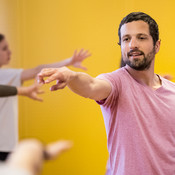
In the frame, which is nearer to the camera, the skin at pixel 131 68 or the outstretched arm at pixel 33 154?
the outstretched arm at pixel 33 154

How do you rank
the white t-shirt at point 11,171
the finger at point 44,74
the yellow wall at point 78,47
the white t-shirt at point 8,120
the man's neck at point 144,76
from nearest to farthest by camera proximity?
the white t-shirt at point 11,171, the finger at point 44,74, the white t-shirt at point 8,120, the man's neck at point 144,76, the yellow wall at point 78,47

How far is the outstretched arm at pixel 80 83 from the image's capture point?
0.38 metres

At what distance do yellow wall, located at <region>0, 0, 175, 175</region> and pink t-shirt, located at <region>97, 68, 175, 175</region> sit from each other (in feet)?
0.76

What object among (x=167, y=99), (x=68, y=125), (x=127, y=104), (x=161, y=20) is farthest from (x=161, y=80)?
(x=161, y=20)

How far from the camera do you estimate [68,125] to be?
92 cm

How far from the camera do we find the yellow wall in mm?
909

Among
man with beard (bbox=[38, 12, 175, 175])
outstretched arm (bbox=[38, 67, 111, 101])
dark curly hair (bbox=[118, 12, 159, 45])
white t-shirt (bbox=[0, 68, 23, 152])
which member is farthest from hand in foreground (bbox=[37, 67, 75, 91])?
dark curly hair (bbox=[118, 12, 159, 45])

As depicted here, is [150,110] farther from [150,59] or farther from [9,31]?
[9,31]

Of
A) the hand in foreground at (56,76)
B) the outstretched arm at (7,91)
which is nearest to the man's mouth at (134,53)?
the hand in foreground at (56,76)

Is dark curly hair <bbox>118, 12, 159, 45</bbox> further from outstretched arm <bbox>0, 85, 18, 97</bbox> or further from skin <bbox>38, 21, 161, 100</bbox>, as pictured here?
outstretched arm <bbox>0, 85, 18, 97</bbox>

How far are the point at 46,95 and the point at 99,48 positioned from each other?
0.42 m

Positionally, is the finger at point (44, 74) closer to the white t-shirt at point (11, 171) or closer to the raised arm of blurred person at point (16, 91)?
the raised arm of blurred person at point (16, 91)

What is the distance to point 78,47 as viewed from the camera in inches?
47.8

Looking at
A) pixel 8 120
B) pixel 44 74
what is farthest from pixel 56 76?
pixel 8 120
